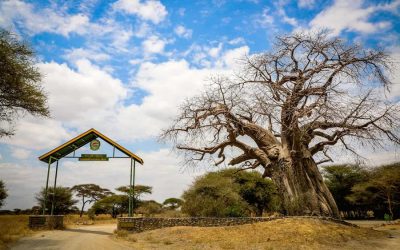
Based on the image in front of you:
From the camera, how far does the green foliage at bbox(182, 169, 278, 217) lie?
18172 millimetres

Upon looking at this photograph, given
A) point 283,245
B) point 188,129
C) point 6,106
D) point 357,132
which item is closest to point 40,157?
point 6,106

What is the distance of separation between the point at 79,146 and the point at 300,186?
11.6m

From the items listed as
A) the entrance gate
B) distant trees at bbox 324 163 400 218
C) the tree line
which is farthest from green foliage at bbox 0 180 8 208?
distant trees at bbox 324 163 400 218

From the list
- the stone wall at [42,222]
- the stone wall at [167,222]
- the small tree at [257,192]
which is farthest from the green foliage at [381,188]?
the stone wall at [42,222]

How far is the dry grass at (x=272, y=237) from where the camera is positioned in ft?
30.5

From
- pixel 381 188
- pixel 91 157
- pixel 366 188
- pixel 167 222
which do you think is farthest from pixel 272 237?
pixel 366 188

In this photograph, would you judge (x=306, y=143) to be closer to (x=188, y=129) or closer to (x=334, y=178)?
(x=188, y=129)

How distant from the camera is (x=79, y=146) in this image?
16641 millimetres

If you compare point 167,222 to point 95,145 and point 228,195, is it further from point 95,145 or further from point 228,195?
point 228,195

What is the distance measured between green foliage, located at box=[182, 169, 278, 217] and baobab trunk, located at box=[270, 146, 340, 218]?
4.72 metres

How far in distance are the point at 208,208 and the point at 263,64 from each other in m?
8.88

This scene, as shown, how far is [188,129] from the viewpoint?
1414 cm

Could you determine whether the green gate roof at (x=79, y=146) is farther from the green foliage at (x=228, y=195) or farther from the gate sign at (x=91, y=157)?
the green foliage at (x=228, y=195)

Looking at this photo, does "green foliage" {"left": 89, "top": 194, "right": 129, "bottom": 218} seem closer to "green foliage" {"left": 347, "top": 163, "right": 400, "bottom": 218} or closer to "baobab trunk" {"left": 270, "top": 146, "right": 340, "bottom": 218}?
"green foliage" {"left": 347, "top": 163, "right": 400, "bottom": 218}
